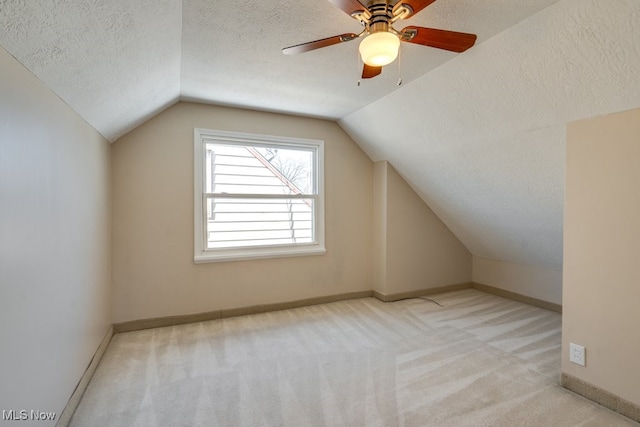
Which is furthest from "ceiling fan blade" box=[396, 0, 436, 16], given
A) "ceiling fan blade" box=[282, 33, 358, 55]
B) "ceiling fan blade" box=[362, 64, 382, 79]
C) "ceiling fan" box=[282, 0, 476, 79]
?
"ceiling fan blade" box=[362, 64, 382, 79]

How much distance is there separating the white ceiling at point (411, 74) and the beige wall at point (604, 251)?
227 mm

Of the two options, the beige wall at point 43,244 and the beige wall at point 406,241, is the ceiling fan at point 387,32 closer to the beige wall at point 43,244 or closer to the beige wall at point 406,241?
the beige wall at point 43,244

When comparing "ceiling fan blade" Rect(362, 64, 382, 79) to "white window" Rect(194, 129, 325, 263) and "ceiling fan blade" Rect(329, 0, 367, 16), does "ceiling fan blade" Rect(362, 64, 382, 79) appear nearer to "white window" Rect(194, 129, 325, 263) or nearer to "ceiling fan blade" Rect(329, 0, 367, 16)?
"ceiling fan blade" Rect(329, 0, 367, 16)

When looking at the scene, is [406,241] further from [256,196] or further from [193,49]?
[193,49]

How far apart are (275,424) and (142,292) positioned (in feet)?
6.63

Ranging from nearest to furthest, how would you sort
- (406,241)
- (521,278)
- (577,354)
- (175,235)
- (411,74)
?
(577,354), (411,74), (175,235), (521,278), (406,241)

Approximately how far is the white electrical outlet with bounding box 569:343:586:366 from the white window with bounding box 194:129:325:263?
2.47m

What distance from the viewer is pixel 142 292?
3.03 metres

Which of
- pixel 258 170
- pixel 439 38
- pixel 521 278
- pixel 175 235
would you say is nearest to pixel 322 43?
pixel 439 38

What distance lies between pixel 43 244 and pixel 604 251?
10.3ft

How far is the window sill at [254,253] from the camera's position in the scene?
3.26 m

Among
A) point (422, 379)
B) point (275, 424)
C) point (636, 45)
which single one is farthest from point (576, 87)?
point (275, 424)

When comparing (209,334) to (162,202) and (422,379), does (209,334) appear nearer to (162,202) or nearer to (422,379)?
(162,202)

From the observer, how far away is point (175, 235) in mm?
3150
